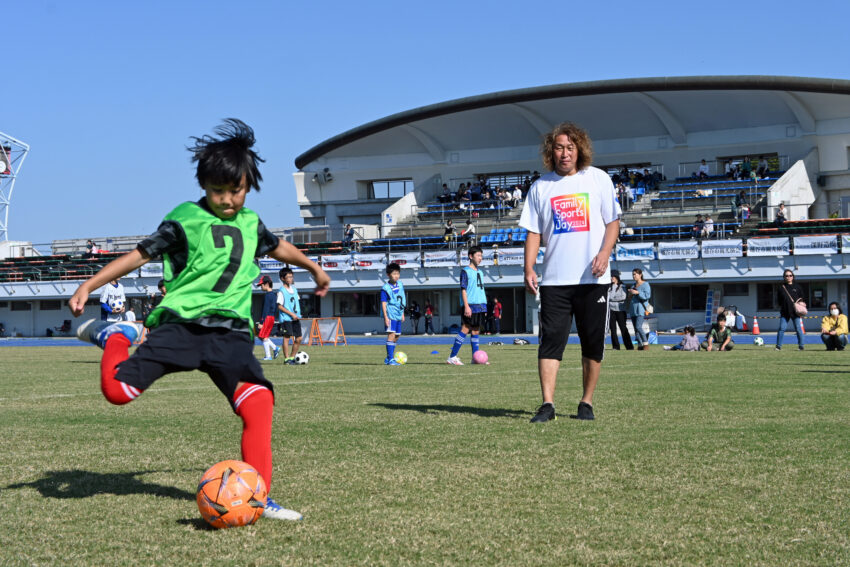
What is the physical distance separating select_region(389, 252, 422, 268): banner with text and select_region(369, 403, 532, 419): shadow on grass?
3679 centimetres

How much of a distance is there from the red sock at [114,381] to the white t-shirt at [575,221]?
393cm

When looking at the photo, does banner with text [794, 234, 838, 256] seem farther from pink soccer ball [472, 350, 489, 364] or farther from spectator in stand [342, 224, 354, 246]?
pink soccer ball [472, 350, 489, 364]

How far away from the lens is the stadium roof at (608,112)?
49.1 meters

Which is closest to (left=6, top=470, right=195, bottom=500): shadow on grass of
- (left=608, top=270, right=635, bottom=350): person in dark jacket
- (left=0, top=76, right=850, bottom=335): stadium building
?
(left=608, top=270, right=635, bottom=350): person in dark jacket

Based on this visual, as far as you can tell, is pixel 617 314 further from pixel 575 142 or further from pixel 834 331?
pixel 575 142

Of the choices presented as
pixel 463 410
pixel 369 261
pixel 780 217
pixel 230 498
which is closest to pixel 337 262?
pixel 369 261

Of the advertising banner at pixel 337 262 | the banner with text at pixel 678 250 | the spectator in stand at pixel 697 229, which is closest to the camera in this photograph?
the banner with text at pixel 678 250

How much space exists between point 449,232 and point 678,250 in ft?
40.9

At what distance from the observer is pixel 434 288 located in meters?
46.5

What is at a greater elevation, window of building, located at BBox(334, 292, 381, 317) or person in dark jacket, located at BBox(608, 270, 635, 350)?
person in dark jacket, located at BBox(608, 270, 635, 350)

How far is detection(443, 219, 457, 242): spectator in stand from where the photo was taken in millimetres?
47625

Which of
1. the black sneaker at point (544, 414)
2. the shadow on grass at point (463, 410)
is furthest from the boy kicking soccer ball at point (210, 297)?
the shadow on grass at point (463, 410)

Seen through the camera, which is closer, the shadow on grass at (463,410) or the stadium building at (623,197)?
the shadow on grass at (463,410)

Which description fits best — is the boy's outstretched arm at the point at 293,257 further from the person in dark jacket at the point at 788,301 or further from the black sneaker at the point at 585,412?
the person in dark jacket at the point at 788,301
